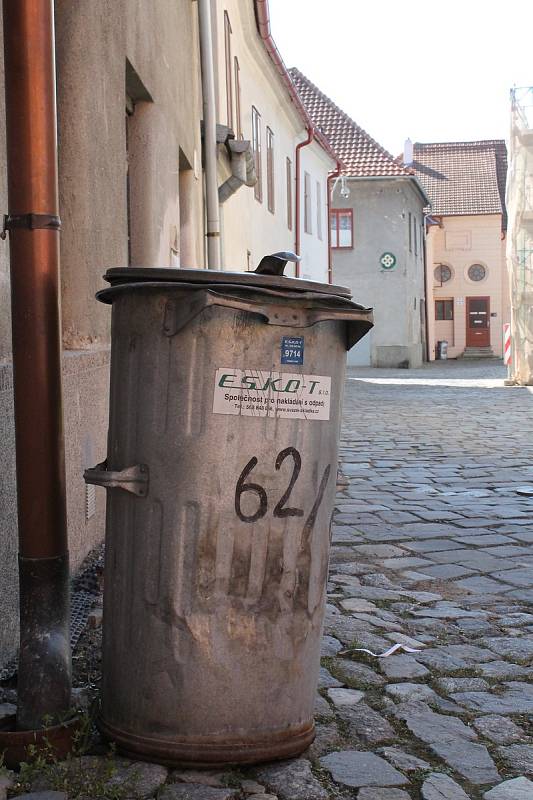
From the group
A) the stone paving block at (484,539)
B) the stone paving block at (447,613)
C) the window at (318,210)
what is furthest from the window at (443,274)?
the stone paving block at (447,613)

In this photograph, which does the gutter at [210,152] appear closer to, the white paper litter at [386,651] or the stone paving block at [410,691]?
the white paper litter at [386,651]

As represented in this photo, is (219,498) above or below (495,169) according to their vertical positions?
below

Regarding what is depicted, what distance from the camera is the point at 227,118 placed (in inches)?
607

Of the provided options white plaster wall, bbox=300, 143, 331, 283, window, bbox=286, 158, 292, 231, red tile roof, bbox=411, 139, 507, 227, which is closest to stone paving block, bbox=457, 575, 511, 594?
window, bbox=286, 158, 292, 231

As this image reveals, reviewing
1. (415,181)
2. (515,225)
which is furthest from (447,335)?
(515,225)

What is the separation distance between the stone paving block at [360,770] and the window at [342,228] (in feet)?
129

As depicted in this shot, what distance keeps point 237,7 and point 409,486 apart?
1051 cm

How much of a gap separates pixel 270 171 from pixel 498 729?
20236 millimetres

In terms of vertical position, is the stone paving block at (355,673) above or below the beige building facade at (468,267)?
below

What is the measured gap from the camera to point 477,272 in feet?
187

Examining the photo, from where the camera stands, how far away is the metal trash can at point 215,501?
293cm

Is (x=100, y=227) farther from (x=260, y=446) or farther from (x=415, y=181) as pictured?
(x=415, y=181)

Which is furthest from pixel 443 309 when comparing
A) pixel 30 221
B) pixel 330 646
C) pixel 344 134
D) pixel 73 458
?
pixel 30 221

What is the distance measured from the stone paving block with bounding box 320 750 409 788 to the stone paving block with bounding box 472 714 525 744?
0.43 metres
